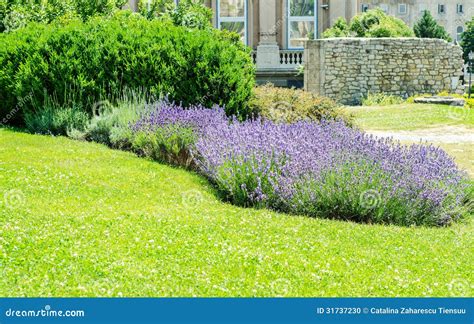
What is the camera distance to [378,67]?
27.3 metres

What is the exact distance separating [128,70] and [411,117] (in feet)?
33.1

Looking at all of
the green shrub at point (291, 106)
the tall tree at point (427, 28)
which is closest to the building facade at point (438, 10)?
the tall tree at point (427, 28)

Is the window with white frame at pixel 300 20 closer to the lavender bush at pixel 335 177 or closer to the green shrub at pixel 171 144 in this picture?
the green shrub at pixel 171 144

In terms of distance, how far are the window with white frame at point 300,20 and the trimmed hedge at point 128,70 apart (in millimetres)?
19167

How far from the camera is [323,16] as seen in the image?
31.3 m

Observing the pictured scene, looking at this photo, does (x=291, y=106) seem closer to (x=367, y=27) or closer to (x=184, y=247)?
(x=184, y=247)

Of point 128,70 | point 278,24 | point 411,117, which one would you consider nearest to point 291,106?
point 128,70

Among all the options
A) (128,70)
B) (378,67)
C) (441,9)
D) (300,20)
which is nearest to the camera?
(128,70)

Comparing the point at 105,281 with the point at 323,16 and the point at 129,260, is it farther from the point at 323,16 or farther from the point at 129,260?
the point at 323,16

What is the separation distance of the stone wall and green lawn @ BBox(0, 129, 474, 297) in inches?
715

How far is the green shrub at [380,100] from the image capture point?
2603cm

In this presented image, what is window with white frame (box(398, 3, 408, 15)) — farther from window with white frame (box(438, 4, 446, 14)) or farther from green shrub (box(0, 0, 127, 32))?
green shrub (box(0, 0, 127, 32))

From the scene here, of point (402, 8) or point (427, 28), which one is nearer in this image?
point (427, 28)

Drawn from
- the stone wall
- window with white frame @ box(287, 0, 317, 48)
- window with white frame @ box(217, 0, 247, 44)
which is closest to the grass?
the stone wall
